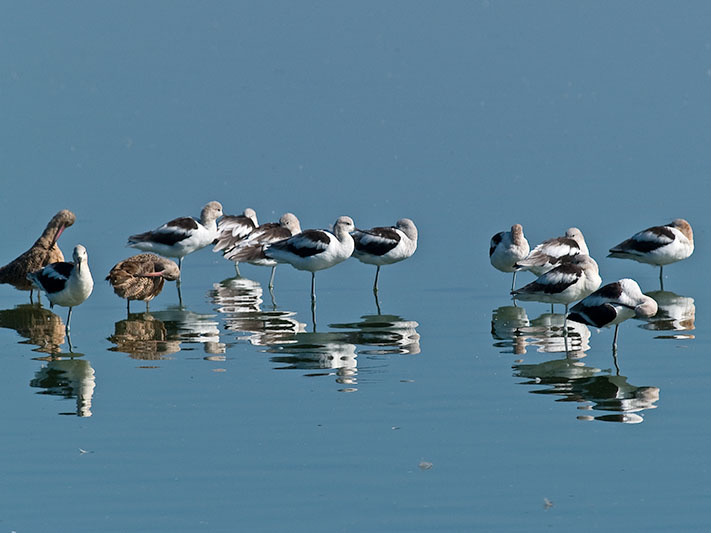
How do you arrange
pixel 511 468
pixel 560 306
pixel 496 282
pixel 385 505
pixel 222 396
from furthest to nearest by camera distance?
pixel 496 282 < pixel 560 306 < pixel 222 396 < pixel 511 468 < pixel 385 505

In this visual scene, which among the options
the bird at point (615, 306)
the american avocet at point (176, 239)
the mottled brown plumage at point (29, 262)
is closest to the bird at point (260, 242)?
the american avocet at point (176, 239)

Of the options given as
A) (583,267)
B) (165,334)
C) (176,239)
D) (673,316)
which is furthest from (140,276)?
(673,316)

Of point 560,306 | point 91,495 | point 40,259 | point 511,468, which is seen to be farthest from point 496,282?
point 91,495

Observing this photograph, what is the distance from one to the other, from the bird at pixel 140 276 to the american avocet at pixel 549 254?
6383mm

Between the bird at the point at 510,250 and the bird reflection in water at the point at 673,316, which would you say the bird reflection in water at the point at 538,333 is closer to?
the bird reflection in water at the point at 673,316

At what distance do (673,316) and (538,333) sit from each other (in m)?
2.76

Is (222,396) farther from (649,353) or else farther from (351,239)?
(351,239)

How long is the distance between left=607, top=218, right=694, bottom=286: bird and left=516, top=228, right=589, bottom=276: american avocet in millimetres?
1561

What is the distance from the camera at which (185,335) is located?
1845 cm

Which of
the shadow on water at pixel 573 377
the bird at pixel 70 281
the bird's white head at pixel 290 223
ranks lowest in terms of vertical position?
the shadow on water at pixel 573 377

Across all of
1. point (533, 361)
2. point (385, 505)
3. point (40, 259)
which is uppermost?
point (40, 259)

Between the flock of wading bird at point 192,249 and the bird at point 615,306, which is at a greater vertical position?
the flock of wading bird at point 192,249

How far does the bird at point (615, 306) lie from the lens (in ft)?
52.7

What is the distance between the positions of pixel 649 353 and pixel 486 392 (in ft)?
11.0
